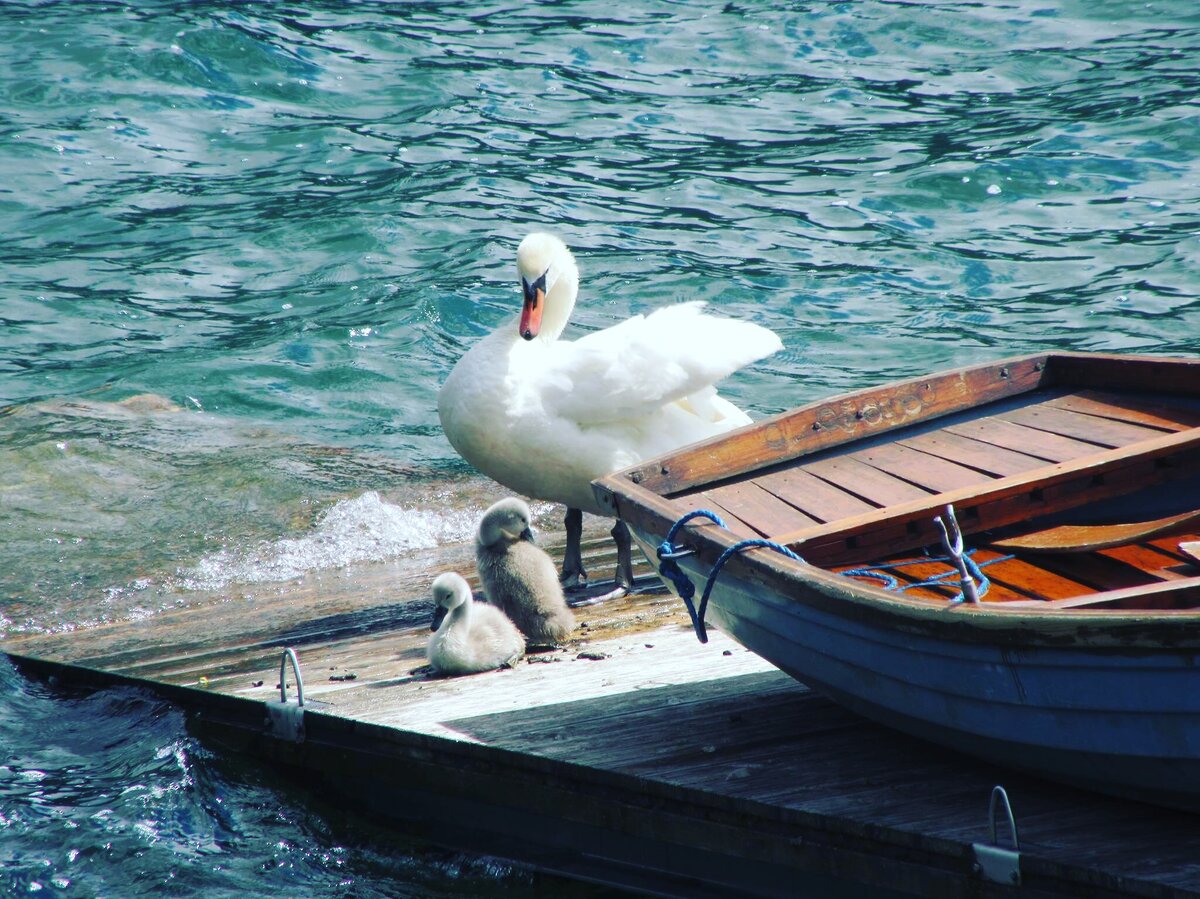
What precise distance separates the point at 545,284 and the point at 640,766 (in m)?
3.55

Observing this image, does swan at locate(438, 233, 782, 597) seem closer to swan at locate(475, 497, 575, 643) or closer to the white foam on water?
swan at locate(475, 497, 575, 643)

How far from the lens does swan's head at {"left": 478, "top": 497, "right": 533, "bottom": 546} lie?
20.8ft

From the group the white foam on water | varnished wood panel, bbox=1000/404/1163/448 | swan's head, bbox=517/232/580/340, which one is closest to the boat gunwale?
varnished wood panel, bbox=1000/404/1163/448

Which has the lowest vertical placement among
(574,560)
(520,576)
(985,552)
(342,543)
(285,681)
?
(342,543)

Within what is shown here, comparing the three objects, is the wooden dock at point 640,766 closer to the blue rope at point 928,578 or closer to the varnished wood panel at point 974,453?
the blue rope at point 928,578

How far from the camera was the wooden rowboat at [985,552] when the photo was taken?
3.43 m

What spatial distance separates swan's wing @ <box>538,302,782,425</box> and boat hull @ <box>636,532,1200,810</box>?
2.49 metres

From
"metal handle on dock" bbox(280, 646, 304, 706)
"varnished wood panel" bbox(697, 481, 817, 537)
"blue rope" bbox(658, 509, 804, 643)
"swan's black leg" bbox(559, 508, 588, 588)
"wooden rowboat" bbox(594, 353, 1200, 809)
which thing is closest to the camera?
"wooden rowboat" bbox(594, 353, 1200, 809)

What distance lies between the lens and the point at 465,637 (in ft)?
18.7

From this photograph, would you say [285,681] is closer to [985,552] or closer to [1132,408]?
[985,552]

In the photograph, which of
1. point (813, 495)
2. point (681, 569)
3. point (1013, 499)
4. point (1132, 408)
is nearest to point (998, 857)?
point (681, 569)

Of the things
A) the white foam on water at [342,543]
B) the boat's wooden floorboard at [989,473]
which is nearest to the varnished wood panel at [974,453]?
the boat's wooden floorboard at [989,473]

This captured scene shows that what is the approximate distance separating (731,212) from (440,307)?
3527 mm

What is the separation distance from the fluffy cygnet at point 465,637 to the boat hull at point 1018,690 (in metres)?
1.64
